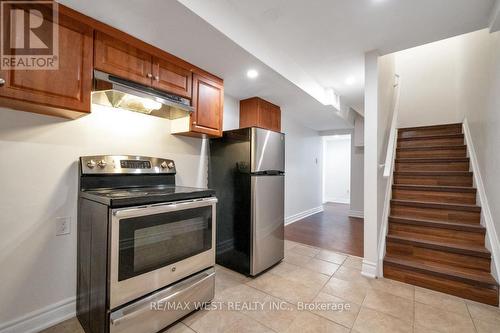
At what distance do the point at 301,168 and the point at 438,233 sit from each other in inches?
113

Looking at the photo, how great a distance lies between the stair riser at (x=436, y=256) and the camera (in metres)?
2.12

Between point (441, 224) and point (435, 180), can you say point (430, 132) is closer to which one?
point (435, 180)

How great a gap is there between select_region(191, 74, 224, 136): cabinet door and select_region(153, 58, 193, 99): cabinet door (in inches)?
3.7

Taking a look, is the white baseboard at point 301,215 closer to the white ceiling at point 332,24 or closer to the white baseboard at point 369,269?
the white baseboard at point 369,269

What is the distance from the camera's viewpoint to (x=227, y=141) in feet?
8.25

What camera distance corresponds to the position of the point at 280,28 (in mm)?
2000

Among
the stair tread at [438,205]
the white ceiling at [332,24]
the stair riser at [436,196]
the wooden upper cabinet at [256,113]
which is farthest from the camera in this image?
the wooden upper cabinet at [256,113]

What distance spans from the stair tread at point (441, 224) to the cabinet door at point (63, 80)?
133 inches

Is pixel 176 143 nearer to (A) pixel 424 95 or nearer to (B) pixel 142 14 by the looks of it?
(B) pixel 142 14

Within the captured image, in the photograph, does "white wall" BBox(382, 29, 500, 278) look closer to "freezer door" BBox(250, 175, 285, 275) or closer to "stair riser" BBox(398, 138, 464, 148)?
"stair riser" BBox(398, 138, 464, 148)

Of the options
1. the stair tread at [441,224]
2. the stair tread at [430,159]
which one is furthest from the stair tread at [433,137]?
the stair tread at [441,224]

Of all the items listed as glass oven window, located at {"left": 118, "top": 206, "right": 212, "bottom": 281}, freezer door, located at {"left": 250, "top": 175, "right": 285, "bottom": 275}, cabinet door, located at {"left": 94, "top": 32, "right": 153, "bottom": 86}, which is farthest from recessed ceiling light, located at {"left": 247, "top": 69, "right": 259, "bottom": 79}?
glass oven window, located at {"left": 118, "top": 206, "right": 212, "bottom": 281}

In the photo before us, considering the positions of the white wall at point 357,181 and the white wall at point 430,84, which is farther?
the white wall at point 357,181

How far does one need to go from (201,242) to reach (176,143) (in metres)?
1.18
